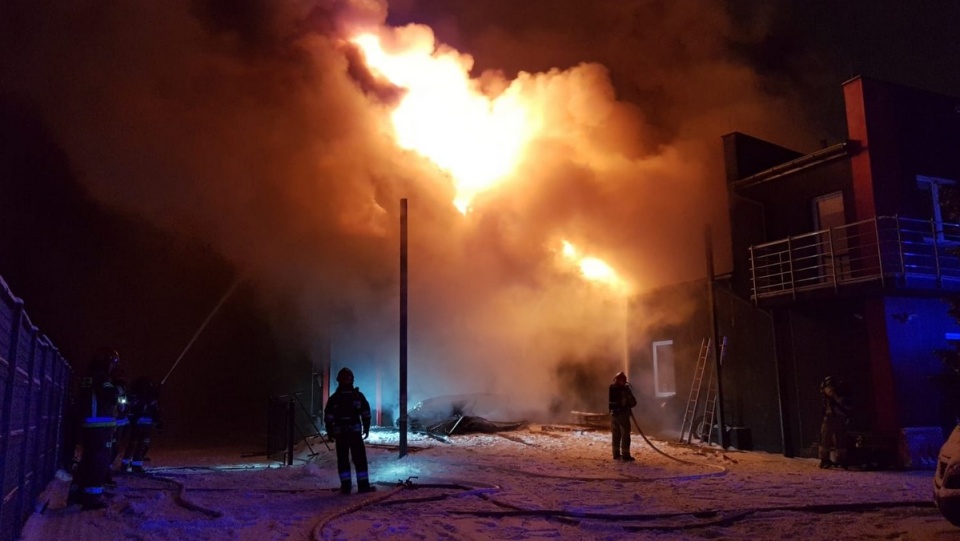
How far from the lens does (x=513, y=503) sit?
293 inches

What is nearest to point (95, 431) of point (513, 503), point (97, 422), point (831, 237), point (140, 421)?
point (97, 422)

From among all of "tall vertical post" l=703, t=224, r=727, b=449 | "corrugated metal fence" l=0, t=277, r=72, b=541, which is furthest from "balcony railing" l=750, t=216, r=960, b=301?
"corrugated metal fence" l=0, t=277, r=72, b=541

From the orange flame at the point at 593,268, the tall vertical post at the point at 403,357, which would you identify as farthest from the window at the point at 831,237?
the tall vertical post at the point at 403,357

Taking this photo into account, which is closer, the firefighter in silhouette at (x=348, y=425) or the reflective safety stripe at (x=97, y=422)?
the reflective safety stripe at (x=97, y=422)

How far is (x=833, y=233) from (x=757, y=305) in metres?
2.00

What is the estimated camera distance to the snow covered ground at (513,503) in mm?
6336

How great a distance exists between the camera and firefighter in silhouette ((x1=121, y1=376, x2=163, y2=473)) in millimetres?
11180

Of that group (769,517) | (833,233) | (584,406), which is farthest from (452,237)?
(769,517)

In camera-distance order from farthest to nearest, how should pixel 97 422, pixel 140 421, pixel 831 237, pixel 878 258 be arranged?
pixel 831 237
pixel 878 258
pixel 140 421
pixel 97 422

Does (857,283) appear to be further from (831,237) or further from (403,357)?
(403,357)

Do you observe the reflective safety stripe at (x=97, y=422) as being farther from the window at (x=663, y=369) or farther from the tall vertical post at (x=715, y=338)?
the window at (x=663, y=369)

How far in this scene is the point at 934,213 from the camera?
13.2 meters

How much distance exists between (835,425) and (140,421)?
11684mm

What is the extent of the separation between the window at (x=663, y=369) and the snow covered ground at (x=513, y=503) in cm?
543
